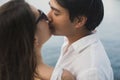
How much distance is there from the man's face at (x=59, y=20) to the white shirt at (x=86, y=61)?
6 centimetres

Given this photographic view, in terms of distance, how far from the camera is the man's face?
1.25m

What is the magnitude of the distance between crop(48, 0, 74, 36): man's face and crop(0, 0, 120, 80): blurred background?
108 centimetres

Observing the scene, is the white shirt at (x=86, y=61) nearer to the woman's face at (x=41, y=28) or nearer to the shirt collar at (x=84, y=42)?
the shirt collar at (x=84, y=42)

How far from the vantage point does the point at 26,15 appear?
3.76 ft

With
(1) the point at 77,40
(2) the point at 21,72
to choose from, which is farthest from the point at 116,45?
(2) the point at 21,72

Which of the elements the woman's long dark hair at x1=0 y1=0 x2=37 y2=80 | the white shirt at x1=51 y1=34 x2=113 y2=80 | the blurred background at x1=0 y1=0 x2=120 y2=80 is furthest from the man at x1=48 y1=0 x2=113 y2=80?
the blurred background at x1=0 y1=0 x2=120 y2=80

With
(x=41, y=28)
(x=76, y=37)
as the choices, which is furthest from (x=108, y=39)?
(x=41, y=28)

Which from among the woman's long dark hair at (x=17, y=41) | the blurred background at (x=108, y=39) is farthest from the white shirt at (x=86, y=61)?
the blurred background at (x=108, y=39)

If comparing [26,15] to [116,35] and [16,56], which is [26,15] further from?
[116,35]

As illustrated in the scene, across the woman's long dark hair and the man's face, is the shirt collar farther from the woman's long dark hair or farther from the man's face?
the woman's long dark hair

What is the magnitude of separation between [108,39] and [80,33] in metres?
1.15

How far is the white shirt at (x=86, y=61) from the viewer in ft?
3.86

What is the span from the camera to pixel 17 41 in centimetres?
116

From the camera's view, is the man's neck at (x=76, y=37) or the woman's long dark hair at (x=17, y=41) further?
the man's neck at (x=76, y=37)
